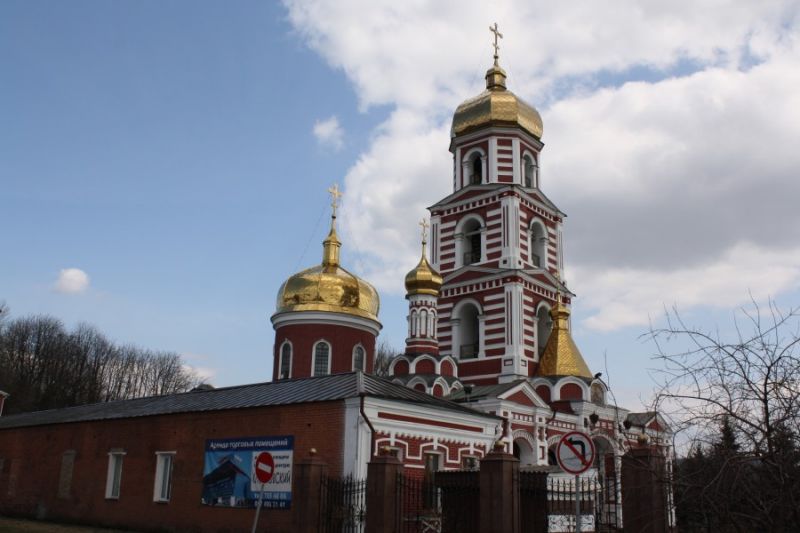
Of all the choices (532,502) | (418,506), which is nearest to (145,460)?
(418,506)

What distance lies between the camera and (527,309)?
35281mm

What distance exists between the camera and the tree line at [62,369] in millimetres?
57219

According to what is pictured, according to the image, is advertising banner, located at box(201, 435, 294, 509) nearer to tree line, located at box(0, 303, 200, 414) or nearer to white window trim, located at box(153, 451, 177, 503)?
white window trim, located at box(153, 451, 177, 503)

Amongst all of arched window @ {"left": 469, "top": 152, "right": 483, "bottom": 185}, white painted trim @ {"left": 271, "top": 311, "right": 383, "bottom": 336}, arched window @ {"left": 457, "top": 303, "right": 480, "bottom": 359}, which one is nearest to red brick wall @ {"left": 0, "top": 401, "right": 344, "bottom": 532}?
white painted trim @ {"left": 271, "top": 311, "right": 383, "bottom": 336}

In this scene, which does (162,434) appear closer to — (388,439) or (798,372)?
(388,439)

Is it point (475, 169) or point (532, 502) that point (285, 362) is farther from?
point (532, 502)

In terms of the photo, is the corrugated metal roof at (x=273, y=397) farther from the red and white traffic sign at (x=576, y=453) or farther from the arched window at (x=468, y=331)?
the arched window at (x=468, y=331)

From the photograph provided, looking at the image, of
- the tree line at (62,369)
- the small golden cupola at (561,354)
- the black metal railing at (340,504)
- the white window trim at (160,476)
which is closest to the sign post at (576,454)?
the black metal railing at (340,504)

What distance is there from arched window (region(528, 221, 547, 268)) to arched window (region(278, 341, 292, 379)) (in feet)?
41.2

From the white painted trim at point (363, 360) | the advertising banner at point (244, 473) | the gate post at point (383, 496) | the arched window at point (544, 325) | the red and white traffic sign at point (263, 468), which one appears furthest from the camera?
the arched window at point (544, 325)

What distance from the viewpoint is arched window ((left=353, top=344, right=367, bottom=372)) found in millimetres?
34000

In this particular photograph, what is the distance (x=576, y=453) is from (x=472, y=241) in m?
28.5

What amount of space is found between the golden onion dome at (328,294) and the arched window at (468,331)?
4.34 metres

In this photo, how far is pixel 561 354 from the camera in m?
34.1
